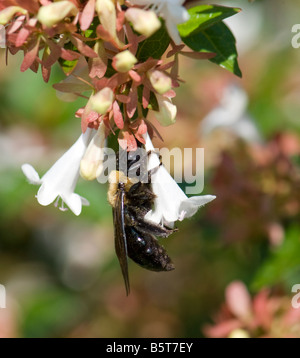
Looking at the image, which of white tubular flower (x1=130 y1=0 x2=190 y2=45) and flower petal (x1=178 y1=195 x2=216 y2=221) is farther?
flower petal (x1=178 y1=195 x2=216 y2=221)

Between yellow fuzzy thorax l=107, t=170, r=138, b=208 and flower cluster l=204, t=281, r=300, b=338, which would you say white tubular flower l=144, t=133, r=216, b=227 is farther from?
flower cluster l=204, t=281, r=300, b=338

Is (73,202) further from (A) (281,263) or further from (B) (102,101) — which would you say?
(A) (281,263)

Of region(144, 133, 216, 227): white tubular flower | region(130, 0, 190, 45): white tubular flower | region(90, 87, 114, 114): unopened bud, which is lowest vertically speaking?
region(144, 133, 216, 227): white tubular flower

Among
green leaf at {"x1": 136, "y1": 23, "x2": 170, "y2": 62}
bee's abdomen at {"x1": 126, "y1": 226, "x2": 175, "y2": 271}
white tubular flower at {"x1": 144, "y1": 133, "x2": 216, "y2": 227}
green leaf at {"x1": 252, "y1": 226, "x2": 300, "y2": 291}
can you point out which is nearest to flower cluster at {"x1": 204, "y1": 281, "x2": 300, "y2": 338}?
green leaf at {"x1": 252, "y1": 226, "x2": 300, "y2": 291}

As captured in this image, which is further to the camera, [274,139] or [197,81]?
[197,81]

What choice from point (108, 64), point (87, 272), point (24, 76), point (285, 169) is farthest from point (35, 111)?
point (108, 64)
